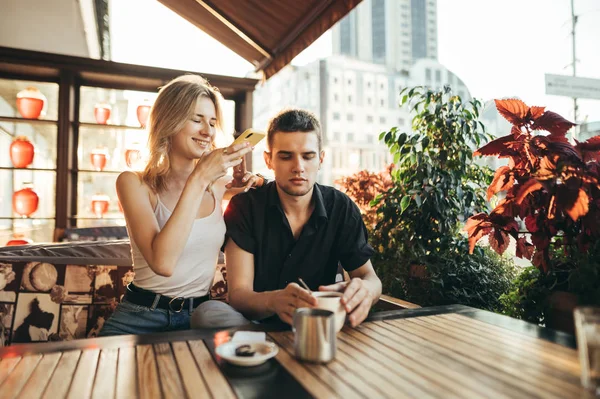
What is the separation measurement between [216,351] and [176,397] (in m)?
0.15

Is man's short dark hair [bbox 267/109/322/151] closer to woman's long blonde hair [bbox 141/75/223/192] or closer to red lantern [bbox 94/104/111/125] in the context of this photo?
woman's long blonde hair [bbox 141/75/223/192]

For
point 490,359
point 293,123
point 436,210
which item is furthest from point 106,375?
point 436,210

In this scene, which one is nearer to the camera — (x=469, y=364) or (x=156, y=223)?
(x=469, y=364)

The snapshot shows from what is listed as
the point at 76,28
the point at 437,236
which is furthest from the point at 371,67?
the point at 437,236

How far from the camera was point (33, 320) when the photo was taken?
1.51m

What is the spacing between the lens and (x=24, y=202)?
3525 millimetres

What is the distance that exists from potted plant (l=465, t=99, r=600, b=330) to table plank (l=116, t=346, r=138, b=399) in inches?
42.4

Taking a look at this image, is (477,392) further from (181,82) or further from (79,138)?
(79,138)

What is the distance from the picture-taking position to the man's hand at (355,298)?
0.99 metres

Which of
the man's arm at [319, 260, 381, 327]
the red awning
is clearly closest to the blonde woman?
the man's arm at [319, 260, 381, 327]

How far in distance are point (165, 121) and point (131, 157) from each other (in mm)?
2232

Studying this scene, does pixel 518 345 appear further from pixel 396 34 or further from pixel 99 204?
pixel 396 34

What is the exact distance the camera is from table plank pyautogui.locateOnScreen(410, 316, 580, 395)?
662mm

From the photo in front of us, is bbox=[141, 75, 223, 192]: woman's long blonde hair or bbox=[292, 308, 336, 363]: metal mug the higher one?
bbox=[141, 75, 223, 192]: woman's long blonde hair
